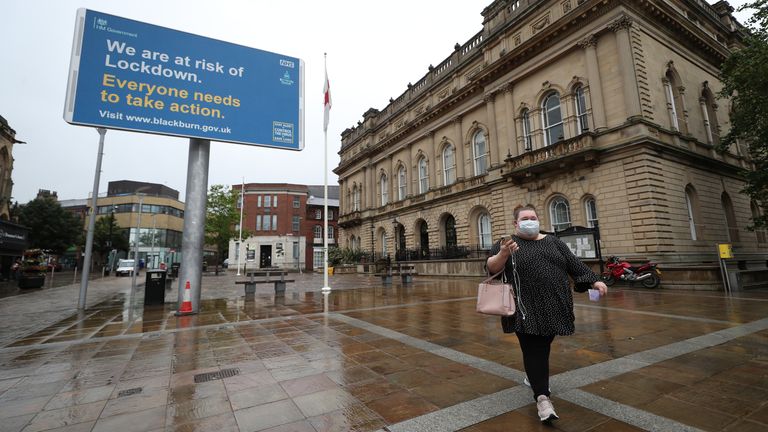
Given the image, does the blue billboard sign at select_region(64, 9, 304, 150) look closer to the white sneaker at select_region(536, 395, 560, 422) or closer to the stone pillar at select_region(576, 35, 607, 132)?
the white sneaker at select_region(536, 395, 560, 422)

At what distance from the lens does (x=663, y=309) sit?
7723 millimetres

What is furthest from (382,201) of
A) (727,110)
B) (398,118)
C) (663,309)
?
(663,309)

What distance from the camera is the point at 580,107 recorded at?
18.2 metres

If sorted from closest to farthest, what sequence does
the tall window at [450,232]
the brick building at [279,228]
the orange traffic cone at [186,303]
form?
the orange traffic cone at [186,303] → the tall window at [450,232] → the brick building at [279,228]

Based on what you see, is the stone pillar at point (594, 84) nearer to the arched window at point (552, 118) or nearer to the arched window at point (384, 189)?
the arched window at point (552, 118)

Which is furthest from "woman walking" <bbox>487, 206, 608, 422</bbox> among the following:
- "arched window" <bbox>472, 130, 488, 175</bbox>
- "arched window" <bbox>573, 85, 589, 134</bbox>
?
"arched window" <bbox>472, 130, 488, 175</bbox>

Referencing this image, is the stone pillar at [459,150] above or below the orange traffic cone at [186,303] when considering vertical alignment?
above

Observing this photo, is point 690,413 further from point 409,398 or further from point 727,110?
point 727,110

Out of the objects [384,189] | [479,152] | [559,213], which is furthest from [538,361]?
[384,189]

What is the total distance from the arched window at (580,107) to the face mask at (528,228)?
58.6 feet

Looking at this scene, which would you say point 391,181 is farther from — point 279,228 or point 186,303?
point 186,303

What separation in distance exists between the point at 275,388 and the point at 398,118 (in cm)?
3303

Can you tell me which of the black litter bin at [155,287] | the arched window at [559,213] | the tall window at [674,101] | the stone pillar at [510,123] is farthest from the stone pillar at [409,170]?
the black litter bin at [155,287]

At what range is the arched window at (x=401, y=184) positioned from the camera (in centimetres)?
3339
